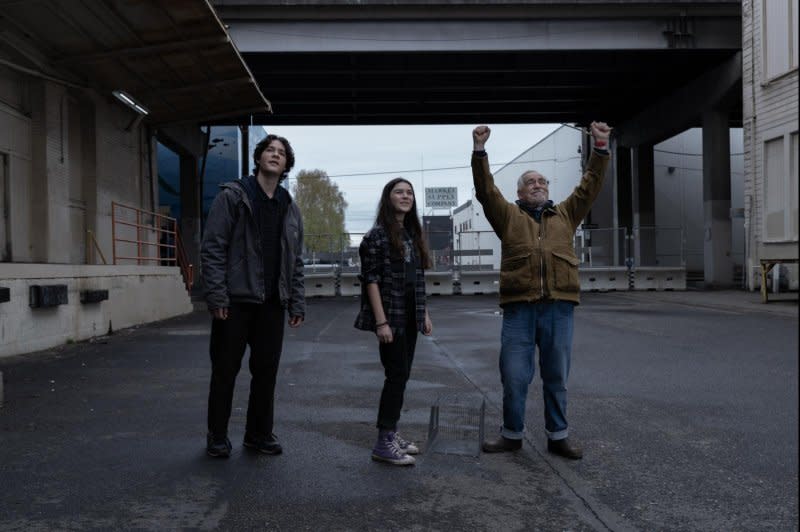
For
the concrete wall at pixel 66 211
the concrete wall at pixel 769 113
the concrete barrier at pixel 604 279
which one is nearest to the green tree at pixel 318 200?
the concrete barrier at pixel 604 279

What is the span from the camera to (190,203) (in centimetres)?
3197

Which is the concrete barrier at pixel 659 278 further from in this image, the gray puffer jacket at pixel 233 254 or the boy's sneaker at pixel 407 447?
the gray puffer jacket at pixel 233 254

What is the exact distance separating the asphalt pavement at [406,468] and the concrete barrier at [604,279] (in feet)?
59.2

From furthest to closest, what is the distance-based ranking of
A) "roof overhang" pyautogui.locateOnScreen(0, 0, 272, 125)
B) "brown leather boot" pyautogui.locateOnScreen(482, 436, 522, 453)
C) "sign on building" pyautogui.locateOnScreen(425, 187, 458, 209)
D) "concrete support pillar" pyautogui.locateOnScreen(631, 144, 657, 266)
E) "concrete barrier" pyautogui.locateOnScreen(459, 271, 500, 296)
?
1. "concrete support pillar" pyautogui.locateOnScreen(631, 144, 657, 266)
2. "sign on building" pyautogui.locateOnScreen(425, 187, 458, 209)
3. "concrete barrier" pyautogui.locateOnScreen(459, 271, 500, 296)
4. "roof overhang" pyautogui.locateOnScreen(0, 0, 272, 125)
5. "brown leather boot" pyautogui.locateOnScreen(482, 436, 522, 453)

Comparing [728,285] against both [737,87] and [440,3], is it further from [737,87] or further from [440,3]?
[440,3]

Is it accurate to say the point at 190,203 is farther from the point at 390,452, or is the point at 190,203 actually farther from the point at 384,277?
the point at 390,452

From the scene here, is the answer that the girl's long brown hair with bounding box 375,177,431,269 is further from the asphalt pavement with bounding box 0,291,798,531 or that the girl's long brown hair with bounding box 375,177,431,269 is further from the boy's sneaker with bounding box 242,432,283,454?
the boy's sneaker with bounding box 242,432,283,454

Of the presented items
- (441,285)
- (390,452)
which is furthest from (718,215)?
(390,452)

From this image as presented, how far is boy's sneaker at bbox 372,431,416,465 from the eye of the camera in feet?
14.0

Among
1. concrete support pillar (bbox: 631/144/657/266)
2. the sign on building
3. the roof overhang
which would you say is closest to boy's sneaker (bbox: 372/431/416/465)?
the roof overhang

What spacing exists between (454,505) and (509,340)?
127 cm

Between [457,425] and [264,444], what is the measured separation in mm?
1539

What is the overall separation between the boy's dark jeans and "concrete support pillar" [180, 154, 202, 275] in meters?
28.2

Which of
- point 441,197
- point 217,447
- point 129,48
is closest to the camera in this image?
point 217,447
